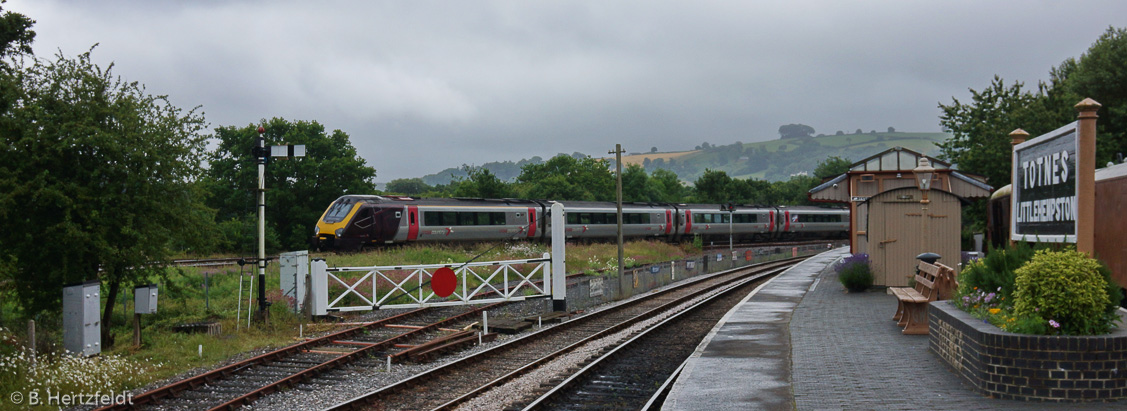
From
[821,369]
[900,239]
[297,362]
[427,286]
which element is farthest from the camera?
[427,286]

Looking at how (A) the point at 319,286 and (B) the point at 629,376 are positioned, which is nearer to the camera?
(B) the point at 629,376

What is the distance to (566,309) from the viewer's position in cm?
1967

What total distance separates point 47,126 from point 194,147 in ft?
8.88

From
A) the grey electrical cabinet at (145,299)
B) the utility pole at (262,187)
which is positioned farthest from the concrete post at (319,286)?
the grey electrical cabinet at (145,299)

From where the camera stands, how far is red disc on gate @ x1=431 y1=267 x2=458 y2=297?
17.5 m

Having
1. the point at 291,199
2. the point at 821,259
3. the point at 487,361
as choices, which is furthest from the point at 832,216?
the point at 487,361

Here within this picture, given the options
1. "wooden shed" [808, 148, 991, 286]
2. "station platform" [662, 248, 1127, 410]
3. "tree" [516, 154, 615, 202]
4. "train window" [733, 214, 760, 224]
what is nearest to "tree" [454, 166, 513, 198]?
"tree" [516, 154, 615, 202]

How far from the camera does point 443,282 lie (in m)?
17.5

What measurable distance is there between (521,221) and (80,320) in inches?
1003

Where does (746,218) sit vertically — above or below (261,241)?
above

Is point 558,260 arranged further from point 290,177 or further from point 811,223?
point 811,223

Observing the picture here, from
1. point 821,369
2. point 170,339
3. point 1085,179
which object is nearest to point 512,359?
point 821,369

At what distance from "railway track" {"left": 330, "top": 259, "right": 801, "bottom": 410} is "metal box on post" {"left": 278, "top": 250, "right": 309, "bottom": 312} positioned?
5.56 meters

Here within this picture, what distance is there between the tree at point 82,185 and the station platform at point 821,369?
415 inches
